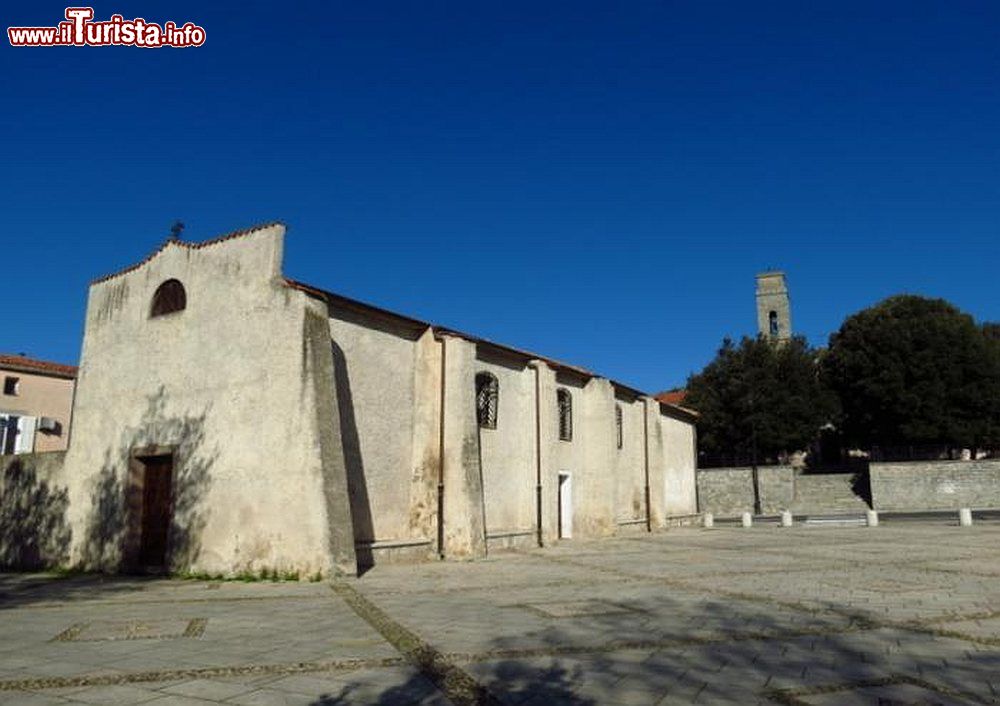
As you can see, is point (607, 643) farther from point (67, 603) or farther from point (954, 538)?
point (954, 538)

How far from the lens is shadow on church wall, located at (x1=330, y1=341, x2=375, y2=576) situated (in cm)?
1445

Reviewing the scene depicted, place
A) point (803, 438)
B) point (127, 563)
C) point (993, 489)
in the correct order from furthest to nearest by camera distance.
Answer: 1. point (803, 438)
2. point (993, 489)
3. point (127, 563)

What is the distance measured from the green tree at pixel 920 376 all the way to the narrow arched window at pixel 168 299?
39.3 meters

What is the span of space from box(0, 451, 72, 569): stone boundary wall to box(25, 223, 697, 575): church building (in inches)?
11.2

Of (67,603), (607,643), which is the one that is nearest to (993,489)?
(607,643)

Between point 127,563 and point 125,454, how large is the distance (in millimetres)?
2381

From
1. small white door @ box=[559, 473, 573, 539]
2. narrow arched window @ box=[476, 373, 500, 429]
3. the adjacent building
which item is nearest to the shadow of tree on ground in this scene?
narrow arched window @ box=[476, 373, 500, 429]

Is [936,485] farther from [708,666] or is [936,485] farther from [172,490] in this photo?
[708,666]

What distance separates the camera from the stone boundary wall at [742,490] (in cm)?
3962

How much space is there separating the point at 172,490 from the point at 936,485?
36.5 m

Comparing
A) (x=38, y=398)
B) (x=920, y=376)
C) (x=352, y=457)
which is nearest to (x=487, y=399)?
(x=352, y=457)

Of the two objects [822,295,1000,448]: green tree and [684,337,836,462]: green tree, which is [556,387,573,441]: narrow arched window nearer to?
[684,337,836,462]: green tree

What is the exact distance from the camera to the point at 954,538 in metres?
19.1

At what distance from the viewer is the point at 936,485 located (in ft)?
119
